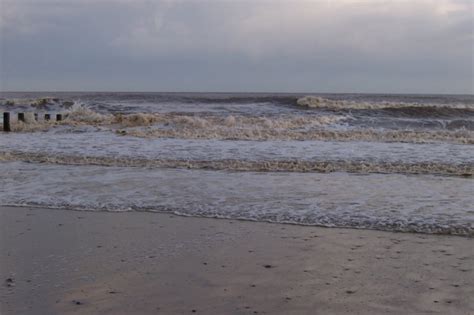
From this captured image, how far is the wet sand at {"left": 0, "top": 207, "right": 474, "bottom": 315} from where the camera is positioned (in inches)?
136

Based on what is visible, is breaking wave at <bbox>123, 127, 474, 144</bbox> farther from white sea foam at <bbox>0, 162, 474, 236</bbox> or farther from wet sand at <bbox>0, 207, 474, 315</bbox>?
wet sand at <bbox>0, 207, 474, 315</bbox>

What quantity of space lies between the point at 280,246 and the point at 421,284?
1.42 metres

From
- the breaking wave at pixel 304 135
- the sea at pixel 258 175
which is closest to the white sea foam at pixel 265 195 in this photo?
the sea at pixel 258 175

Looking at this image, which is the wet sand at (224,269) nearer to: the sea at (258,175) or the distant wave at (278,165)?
the sea at (258,175)

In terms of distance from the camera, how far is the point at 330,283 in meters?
3.84

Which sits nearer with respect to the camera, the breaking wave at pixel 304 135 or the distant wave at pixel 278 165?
the distant wave at pixel 278 165

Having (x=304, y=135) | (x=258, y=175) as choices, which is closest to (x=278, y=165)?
(x=258, y=175)

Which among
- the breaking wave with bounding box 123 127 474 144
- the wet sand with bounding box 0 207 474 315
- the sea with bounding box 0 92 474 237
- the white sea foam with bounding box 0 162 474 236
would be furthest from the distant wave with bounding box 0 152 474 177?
the breaking wave with bounding box 123 127 474 144

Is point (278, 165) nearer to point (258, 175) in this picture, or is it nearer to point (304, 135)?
point (258, 175)

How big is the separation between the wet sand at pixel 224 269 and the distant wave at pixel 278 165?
4.18 metres

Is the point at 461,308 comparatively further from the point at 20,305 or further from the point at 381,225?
the point at 20,305

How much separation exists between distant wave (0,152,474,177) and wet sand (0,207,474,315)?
13.7 feet

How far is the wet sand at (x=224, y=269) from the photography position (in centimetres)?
345

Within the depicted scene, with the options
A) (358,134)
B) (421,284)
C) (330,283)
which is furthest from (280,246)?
(358,134)
